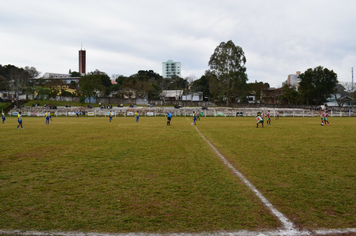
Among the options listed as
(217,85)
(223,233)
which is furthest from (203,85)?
(223,233)

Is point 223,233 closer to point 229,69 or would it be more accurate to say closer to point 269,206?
point 269,206

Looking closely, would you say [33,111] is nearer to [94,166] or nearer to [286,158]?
[94,166]

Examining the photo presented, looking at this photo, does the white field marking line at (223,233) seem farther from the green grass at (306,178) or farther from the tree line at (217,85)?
the tree line at (217,85)

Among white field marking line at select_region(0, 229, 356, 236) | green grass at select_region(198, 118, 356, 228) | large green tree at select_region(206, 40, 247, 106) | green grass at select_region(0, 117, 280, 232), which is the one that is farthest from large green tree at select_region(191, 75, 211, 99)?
white field marking line at select_region(0, 229, 356, 236)

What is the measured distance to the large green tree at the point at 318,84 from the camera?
71.7 m

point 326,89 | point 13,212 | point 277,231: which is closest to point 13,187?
point 13,212

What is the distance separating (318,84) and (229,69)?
109 feet

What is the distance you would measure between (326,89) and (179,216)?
8143 centimetres

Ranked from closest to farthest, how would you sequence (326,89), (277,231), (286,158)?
1. (277,231)
2. (286,158)
3. (326,89)

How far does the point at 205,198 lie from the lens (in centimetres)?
550

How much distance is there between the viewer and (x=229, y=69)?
198ft

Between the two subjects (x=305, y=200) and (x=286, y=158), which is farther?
(x=286, y=158)

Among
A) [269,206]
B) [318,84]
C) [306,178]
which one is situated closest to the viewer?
[269,206]

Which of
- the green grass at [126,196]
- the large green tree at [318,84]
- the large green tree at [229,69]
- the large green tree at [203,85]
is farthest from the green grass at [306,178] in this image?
the large green tree at [203,85]
